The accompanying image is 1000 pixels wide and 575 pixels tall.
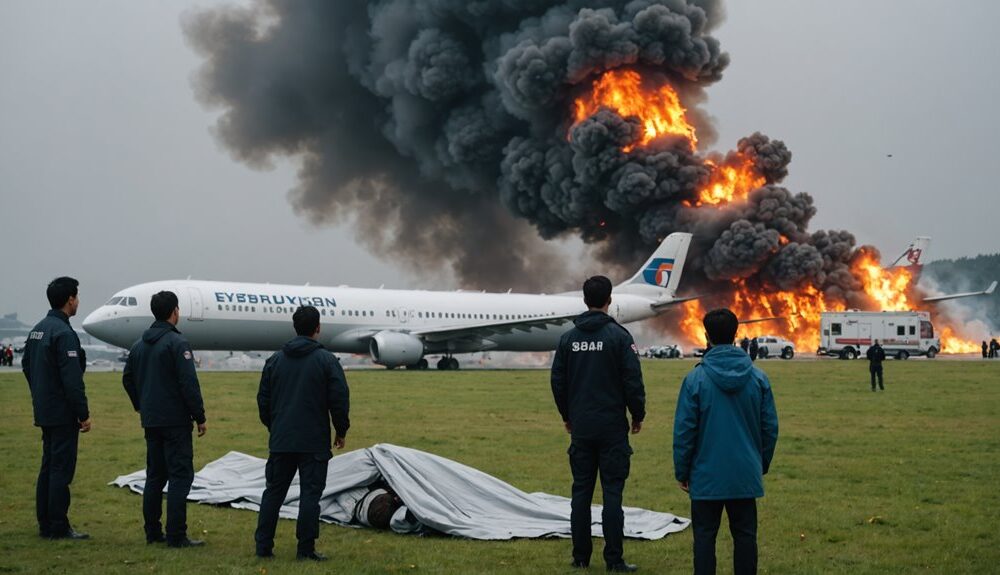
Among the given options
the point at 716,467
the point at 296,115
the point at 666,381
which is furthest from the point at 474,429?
the point at 296,115

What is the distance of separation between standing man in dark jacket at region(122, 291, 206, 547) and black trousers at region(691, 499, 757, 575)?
425 cm

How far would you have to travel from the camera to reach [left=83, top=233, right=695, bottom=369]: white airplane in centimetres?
3866

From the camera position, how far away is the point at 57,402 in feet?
31.1

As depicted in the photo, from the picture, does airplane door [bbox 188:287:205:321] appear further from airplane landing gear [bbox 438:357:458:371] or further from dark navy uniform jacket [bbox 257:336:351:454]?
dark navy uniform jacket [bbox 257:336:351:454]

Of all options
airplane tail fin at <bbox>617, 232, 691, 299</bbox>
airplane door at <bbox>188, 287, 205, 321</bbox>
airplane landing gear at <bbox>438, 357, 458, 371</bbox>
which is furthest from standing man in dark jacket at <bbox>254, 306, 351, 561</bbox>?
airplane tail fin at <bbox>617, 232, 691, 299</bbox>

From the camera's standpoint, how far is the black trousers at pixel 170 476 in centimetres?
907

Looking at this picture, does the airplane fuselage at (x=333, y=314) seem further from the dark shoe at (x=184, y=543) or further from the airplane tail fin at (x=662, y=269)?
the dark shoe at (x=184, y=543)

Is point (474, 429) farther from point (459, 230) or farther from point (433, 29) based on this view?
point (459, 230)

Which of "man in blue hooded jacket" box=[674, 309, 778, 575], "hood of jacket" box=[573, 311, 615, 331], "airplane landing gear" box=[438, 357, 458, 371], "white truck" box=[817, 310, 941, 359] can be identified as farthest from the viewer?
"white truck" box=[817, 310, 941, 359]

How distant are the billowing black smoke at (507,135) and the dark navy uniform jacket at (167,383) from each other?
165ft

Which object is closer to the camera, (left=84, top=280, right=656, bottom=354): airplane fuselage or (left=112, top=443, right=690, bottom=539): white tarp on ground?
(left=112, top=443, right=690, bottom=539): white tarp on ground

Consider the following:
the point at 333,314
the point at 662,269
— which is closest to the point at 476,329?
the point at 333,314

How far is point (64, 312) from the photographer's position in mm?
9680

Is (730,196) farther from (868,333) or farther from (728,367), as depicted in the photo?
(728,367)
